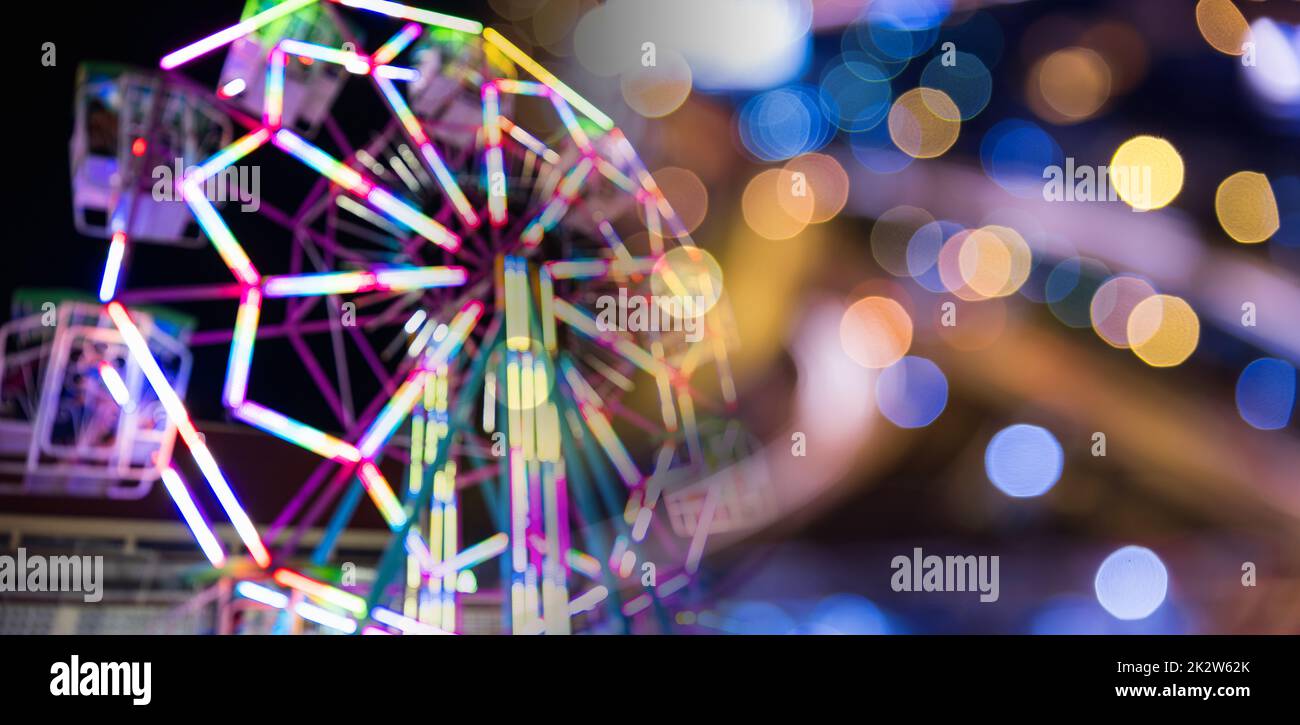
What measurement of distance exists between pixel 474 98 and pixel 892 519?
2.39 metres

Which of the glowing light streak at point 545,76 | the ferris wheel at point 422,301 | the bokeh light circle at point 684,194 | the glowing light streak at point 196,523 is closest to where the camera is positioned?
the glowing light streak at point 196,523

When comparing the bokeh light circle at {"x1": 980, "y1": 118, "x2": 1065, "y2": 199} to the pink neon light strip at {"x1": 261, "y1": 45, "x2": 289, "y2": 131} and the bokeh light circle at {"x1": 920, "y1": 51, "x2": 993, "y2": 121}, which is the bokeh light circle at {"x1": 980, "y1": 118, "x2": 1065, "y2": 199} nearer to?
the bokeh light circle at {"x1": 920, "y1": 51, "x2": 993, "y2": 121}

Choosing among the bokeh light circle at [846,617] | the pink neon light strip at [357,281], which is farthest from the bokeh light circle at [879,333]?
the pink neon light strip at [357,281]

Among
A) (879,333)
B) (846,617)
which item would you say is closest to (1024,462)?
(879,333)

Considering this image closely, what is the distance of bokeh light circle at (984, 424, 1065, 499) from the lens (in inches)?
155

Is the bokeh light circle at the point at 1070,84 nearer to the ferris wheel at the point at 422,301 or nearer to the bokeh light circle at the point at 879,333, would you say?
the bokeh light circle at the point at 879,333

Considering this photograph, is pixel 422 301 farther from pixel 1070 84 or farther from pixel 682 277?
pixel 1070 84

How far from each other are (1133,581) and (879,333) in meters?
1.53

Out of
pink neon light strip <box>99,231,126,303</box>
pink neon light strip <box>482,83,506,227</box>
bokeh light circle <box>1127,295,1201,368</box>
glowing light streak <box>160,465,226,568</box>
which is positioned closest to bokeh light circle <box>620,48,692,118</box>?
pink neon light strip <box>482,83,506,227</box>

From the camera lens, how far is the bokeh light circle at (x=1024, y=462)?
3.94 meters

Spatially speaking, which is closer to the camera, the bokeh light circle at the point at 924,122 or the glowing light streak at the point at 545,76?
the glowing light streak at the point at 545,76

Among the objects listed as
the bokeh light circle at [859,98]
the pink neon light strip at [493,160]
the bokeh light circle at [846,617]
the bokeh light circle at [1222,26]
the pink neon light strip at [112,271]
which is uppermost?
the bokeh light circle at [859,98]

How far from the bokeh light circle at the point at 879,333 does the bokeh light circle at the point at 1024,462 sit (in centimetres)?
60

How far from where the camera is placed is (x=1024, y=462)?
4043mm
